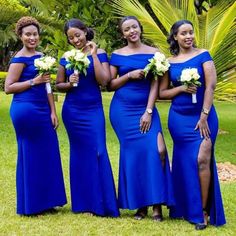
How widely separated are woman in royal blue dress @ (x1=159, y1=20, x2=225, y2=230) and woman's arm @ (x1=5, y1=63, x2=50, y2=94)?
135cm

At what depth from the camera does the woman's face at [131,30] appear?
20.5 feet

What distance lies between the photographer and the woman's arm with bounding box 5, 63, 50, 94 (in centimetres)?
630

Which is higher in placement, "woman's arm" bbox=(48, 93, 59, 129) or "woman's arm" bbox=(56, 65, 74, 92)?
"woman's arm" bbox=(56, 65, 74, 92)

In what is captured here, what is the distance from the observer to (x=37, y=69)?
6.28 meters

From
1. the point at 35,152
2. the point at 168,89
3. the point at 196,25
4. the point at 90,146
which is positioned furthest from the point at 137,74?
the point at 196,25

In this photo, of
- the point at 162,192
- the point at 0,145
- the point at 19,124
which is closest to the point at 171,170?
the point at 162,192

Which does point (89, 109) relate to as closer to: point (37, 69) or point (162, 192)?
point (37, 69)

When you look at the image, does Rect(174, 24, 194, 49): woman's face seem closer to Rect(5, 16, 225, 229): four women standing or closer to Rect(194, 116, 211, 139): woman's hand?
Rect(5, 16, 225, 229): four women standing

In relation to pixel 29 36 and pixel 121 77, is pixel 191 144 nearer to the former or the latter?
pixel 121 77

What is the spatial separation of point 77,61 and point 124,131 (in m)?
0.92

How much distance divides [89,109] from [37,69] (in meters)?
0.72

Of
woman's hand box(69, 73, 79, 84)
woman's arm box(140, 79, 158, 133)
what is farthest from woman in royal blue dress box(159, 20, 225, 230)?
woman's hand box(69, 73, 79, 84)

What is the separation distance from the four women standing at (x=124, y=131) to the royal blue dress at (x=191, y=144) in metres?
0.01

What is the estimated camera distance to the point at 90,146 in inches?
255
